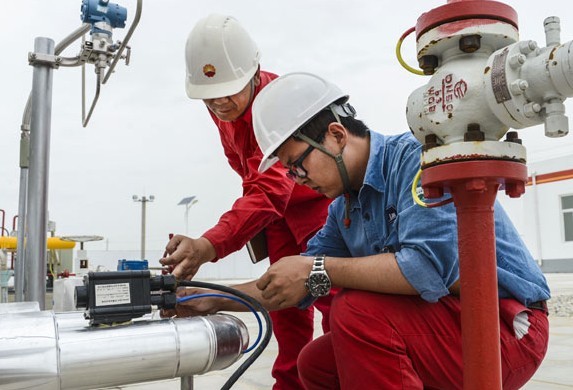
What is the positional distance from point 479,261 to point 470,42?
30 cm

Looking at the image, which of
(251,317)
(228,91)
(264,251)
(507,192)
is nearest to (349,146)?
(507,192)

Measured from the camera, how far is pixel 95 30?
1853mm

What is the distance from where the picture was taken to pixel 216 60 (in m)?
1.89

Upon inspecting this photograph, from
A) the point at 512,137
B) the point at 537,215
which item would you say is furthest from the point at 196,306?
the point at 537,215

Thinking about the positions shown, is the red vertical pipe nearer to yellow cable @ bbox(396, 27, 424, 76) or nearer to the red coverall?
yellow cable @ bbox(396, 27, 424, 76)

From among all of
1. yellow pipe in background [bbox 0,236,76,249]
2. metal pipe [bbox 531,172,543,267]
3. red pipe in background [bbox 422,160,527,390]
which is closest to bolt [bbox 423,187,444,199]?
red pipe in background [bbox 422,160,527,390]

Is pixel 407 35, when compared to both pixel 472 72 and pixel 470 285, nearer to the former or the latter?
pixel 472 72

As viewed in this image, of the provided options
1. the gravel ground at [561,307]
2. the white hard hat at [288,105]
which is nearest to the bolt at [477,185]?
the white hard hat at [288,105]

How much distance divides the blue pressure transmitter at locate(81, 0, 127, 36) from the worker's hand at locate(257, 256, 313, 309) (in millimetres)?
1148

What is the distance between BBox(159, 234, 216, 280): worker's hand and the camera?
1.58 m

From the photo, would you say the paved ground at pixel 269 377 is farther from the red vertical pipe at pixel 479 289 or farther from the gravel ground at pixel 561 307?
the gravel ground at pixel 561 307

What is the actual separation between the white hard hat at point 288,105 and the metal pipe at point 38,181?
2.98 ft

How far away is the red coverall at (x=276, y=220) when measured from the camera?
176 centimetres

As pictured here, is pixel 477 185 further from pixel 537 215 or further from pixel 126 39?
pixel 537 215
